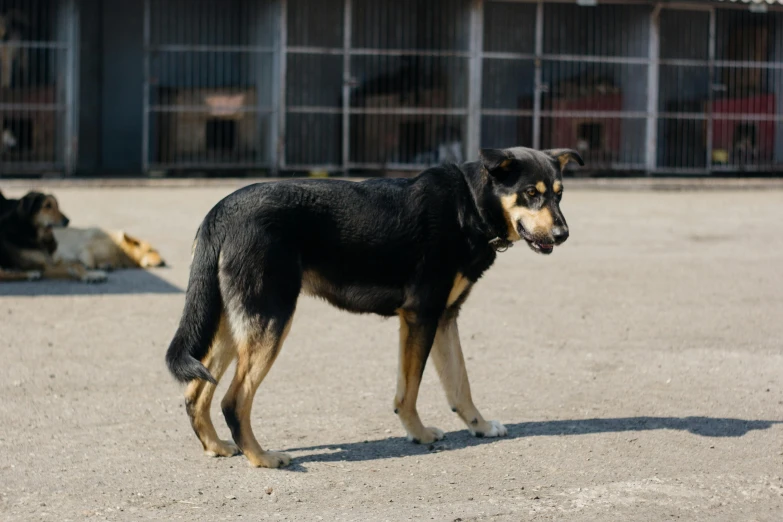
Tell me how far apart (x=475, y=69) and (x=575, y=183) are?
2.88 m

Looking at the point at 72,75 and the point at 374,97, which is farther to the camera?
the point at 374,97

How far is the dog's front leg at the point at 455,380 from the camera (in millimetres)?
6355

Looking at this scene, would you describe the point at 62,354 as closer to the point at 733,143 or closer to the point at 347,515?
the point at 347,515

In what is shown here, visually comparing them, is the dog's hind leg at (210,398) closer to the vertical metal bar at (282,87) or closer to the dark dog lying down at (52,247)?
the dark dog lying down at (52,247)

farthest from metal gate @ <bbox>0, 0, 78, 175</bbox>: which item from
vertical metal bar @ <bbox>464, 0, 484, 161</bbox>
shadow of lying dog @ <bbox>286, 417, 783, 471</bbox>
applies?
shadow of lying dog @ <bbox>286, 417, 783, 471</bbox>

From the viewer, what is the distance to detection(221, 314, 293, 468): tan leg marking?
18.7ft

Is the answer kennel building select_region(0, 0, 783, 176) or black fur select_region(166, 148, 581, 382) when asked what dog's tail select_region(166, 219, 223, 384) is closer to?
black fur select_region(166, 148, 581, 382)

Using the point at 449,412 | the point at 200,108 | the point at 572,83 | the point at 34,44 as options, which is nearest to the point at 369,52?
the point at 200,108

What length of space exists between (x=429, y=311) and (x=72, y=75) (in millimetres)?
16877

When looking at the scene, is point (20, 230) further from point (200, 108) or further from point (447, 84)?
point (447, 84)

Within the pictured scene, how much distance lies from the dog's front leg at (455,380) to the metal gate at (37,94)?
54.1 feet

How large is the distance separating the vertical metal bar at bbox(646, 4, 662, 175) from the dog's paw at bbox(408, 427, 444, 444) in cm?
1837

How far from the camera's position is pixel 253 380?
18.8 feet

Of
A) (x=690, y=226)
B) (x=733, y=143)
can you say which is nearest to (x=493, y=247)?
(x=690, y=226)
